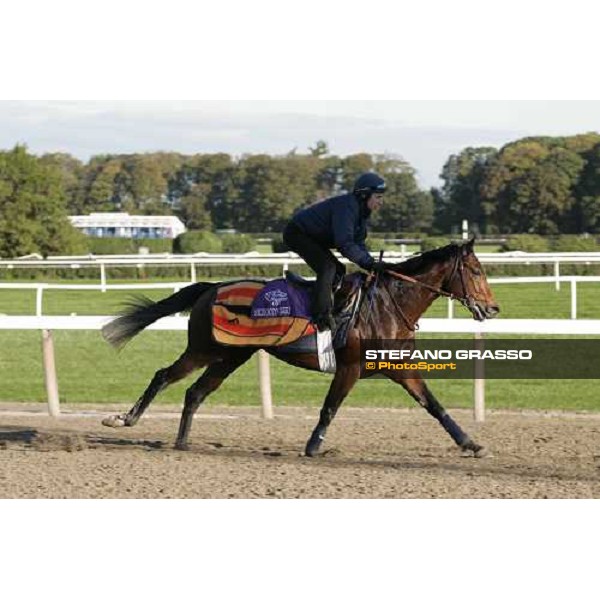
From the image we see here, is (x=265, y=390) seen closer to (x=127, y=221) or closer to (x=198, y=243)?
(x=198, y=243)

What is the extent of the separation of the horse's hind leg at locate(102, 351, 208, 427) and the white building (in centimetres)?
3488

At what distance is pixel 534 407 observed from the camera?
12.0 m

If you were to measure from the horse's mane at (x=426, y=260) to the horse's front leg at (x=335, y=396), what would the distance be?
0.76 meters

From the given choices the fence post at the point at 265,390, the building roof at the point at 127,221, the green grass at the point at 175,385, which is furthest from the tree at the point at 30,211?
the fence post at the point at 265,390

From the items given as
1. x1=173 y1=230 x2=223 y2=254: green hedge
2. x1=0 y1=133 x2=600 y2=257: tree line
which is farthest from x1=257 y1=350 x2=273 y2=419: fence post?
x1=173 y1=230 x2=223 y2=254: green hedge

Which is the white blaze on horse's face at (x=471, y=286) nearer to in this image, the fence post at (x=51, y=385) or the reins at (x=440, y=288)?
the reins at (x=440, y=288)

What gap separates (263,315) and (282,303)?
152 mm

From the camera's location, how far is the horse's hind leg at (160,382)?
8.62 meters

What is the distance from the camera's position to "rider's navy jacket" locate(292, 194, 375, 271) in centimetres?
798

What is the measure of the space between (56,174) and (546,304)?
20.1m

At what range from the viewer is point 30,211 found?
37.8 metres

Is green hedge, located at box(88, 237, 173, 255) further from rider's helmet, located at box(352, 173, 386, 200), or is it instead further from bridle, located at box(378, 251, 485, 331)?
rider's helmet, located at box(352, 173, 386, 200)

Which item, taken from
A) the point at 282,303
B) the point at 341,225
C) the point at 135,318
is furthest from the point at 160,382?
the point at 341,225

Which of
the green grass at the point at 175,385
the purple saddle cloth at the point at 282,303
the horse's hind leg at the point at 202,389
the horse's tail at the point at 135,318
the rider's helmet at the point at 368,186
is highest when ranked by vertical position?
the rider's helmet at the point at 368,186
